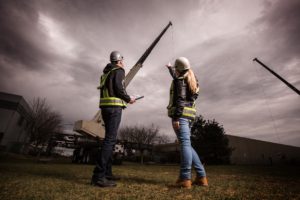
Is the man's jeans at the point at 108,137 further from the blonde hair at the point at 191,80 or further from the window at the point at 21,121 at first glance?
the window at the point at 21,121

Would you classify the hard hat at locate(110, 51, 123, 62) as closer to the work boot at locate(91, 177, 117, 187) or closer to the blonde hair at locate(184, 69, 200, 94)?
the blonde hair at locate(184, 69, 200, 94)

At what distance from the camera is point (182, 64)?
330 centimetres

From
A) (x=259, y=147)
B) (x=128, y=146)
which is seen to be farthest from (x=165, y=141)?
(x=128, y=146)

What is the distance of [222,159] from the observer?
2045cm

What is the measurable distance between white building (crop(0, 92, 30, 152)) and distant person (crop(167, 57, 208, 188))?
35375mm

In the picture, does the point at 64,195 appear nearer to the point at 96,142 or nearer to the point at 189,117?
the point at 189,117

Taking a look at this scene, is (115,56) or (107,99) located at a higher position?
(115,56)

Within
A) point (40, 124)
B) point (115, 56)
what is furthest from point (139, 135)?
point (115, 56)

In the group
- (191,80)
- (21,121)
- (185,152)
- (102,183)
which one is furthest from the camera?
(21,121)

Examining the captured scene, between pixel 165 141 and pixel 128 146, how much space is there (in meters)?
45.4

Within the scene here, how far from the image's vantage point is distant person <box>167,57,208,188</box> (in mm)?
2912

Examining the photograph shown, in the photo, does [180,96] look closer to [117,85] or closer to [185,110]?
[185,110]

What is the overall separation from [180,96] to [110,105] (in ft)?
4.19

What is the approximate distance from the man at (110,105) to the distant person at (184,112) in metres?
0.92
